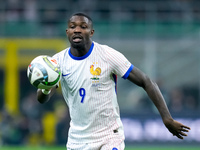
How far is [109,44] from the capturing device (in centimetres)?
1886

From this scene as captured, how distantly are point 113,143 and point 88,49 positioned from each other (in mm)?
1188

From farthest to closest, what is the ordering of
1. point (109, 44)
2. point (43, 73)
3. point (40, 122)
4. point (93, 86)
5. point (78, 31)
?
point (109, 44)
point (40, 122)
point (93, 86)
point (78, 31)
point (43, 73)

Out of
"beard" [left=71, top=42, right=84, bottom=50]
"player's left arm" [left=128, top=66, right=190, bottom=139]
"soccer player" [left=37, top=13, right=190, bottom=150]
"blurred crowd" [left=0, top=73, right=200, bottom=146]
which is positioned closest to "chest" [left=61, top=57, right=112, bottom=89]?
"soccer player" [left=37, top=13, right=190, bottom=150]

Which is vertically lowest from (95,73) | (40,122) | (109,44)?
(40,122)

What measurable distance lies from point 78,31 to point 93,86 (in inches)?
27.1

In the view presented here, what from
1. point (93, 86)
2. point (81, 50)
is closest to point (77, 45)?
point (81, 50)

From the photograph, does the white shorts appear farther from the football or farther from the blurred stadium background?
the blurred stadium background

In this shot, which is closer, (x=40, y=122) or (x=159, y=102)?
(x=159, y=102)

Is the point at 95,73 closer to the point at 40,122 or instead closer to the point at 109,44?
the point at 40,122

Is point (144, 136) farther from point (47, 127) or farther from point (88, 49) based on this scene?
point (88, 49)

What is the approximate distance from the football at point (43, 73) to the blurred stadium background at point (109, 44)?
1083 cm

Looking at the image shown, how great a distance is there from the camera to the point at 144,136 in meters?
15.6

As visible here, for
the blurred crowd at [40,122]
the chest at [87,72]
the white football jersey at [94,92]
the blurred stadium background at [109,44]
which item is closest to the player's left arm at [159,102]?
the white football jersey at [94,92]

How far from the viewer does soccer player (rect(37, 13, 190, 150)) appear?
20.2 feet
